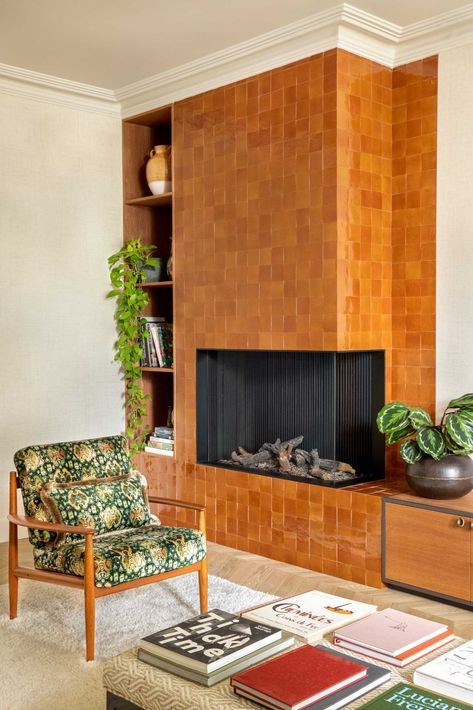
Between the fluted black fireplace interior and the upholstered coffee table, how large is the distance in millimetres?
2027

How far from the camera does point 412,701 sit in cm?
188

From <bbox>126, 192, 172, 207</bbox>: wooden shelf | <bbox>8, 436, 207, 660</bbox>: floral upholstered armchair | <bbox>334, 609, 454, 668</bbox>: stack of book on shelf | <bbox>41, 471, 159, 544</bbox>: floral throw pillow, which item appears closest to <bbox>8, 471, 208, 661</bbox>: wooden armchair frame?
<bbox>8, 436, 207, 660</bbox>: floral upholstered armchair

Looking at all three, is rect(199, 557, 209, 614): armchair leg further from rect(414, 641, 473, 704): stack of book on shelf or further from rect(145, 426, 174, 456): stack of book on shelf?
rect(145, 426, 174, 456): stack of book on shelf

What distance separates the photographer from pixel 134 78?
487 cm

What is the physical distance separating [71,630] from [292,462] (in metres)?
1.62

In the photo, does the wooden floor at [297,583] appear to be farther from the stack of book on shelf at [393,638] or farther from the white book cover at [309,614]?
the stack of book on shelf at [393,638]

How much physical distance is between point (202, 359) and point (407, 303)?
4.32 feet

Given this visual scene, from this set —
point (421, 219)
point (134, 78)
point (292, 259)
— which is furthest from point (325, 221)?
point (134, 78)

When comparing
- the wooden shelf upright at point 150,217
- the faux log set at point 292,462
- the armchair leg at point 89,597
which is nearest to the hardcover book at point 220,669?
the armchair leg at point 89,597

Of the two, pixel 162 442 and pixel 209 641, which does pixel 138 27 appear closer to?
pixel 162 442

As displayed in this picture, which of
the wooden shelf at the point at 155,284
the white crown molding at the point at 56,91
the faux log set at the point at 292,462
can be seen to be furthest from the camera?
the wooden shelf at the point at 155,284

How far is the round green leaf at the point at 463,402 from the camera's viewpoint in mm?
3689

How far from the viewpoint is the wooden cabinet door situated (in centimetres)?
346

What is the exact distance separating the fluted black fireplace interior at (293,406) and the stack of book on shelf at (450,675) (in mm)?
1966
